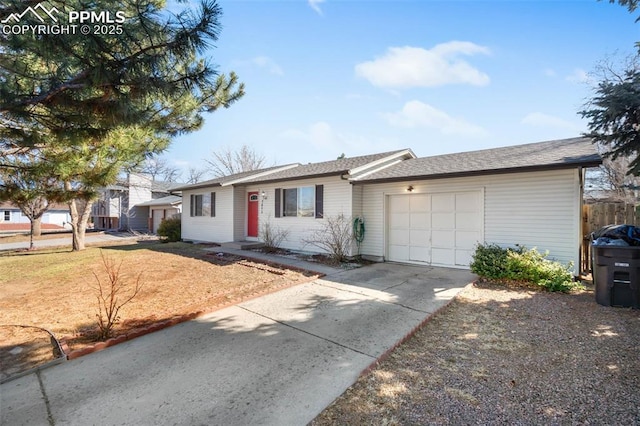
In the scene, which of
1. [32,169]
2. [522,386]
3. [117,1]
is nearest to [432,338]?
[522,386]

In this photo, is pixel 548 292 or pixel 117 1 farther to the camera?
pixel 548 292

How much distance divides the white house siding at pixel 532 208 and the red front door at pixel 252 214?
797 cm

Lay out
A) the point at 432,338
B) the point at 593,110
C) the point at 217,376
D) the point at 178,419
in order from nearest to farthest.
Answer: the point at 178,419 < the point at 217,376 < the point at 432,338 < the point at 593,110

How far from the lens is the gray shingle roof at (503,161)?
670 centimetres

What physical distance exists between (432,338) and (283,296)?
3046 mm

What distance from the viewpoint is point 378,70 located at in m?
9.86

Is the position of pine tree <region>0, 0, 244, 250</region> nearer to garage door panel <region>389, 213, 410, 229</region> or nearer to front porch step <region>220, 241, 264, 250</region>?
garage door panel <region>389, 213, 410, 229</region>

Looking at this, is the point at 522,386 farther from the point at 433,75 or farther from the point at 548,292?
the point at 433,75

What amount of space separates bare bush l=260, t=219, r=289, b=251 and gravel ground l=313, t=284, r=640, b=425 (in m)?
7.91

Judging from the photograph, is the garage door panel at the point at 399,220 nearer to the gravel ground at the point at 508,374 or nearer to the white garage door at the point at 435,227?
the white garage door at the point at 435,227

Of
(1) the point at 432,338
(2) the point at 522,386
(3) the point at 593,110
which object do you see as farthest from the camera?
(3) the point at 593,110

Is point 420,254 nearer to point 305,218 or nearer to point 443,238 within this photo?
point 443,238

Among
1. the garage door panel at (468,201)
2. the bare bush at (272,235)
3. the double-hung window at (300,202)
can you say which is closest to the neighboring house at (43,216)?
the bare bush at (272,235)

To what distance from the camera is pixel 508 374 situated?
10.4 feet
